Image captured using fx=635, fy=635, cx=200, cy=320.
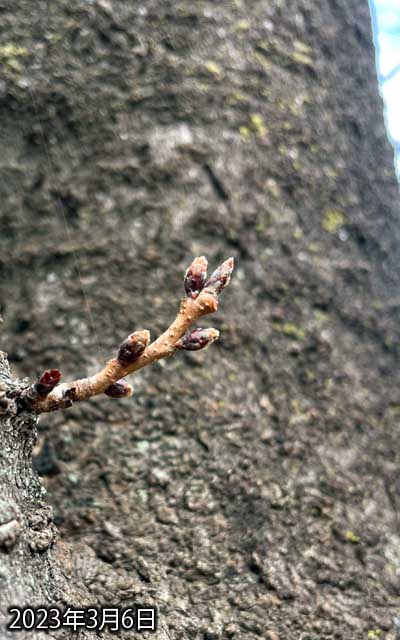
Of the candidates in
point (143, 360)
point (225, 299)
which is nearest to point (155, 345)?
point (143, 360)

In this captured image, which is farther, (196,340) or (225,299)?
(225,299)

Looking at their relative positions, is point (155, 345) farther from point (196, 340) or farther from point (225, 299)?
point (225, 299)

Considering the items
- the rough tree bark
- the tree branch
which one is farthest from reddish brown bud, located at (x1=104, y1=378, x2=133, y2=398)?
the rough tree bark

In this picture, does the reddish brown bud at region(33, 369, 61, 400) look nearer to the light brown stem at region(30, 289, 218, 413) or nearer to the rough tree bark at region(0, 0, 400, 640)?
the light brown stem at region(30, 289, 218, 413)

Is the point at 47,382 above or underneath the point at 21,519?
above

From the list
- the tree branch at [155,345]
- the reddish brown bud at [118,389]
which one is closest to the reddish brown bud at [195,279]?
the tree branch at [155,345]

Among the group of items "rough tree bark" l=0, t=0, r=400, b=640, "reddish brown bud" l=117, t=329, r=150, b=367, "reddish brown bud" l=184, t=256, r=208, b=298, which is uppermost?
"reddish brown bud" l=184, t=256, r=208, b=298

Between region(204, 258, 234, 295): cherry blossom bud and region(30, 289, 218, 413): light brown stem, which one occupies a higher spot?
region(204, 258, 234, 295): cherry blossom bud

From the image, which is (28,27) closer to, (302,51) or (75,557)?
(302,51)

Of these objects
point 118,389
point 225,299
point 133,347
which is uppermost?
point 133,347

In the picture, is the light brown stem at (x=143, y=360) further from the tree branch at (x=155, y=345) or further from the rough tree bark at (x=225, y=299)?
the rough tree bark at (x=225, y=299)
